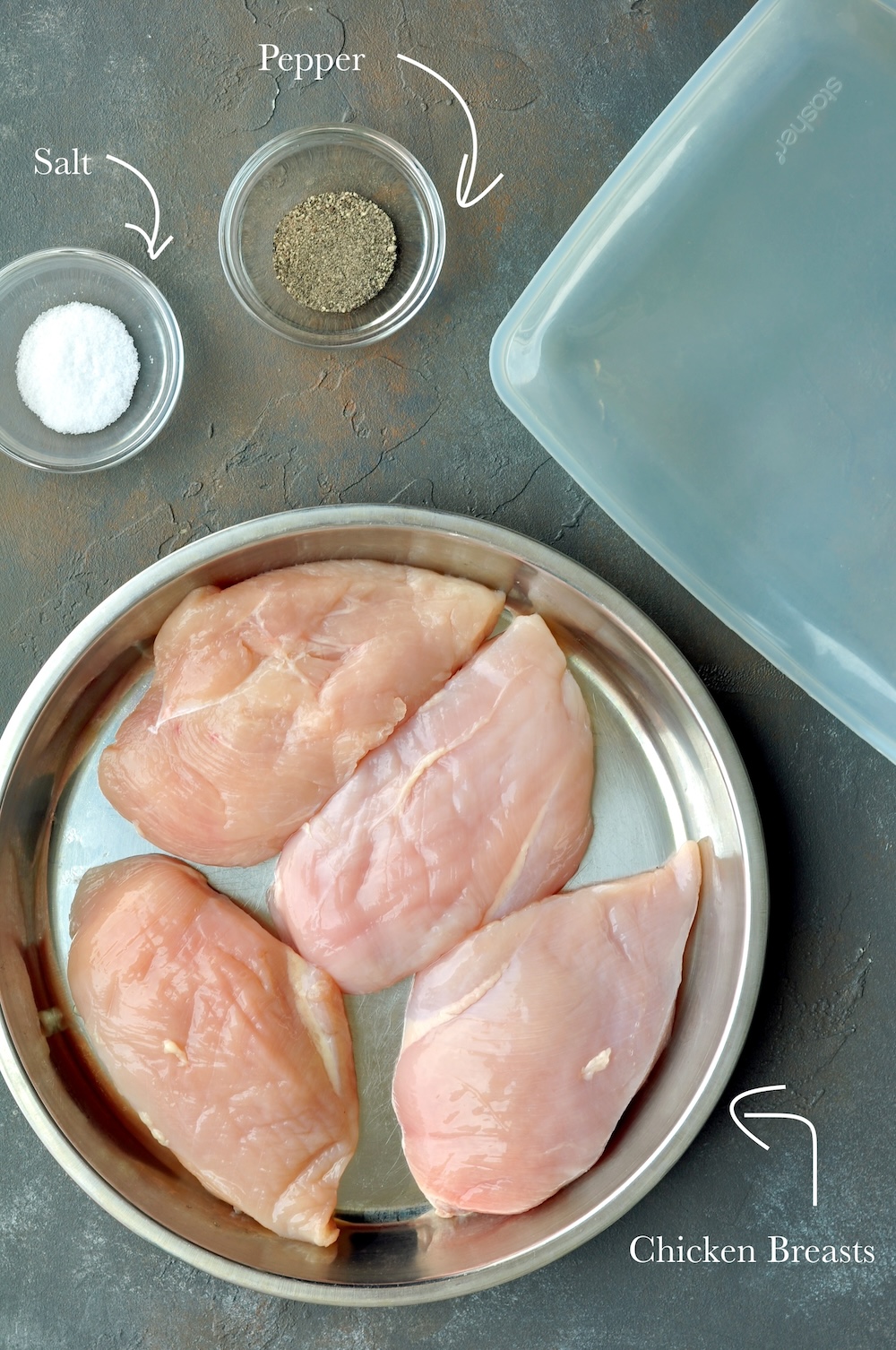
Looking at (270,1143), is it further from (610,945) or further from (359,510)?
(359,510)

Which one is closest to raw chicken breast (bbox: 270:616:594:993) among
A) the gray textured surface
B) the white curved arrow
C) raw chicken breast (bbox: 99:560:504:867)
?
raw chicken breast (bbox: 99:560:504:867)

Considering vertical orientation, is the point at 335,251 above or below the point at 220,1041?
above

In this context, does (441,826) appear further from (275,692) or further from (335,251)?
(335,251)

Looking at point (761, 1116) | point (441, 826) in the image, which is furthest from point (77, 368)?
point (761, 1116)

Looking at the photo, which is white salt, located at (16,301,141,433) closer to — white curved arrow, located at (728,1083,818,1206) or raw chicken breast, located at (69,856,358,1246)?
raw chicken breast, located at (69,856,358,1246)

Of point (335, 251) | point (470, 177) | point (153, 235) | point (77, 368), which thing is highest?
point (470, 177)

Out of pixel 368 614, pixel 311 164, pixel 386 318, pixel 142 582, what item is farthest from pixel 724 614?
pixel 311 164

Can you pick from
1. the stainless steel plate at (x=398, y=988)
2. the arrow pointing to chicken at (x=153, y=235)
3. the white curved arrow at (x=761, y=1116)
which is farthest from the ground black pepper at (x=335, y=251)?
the white curved arrow at (x=761, y=1116)
